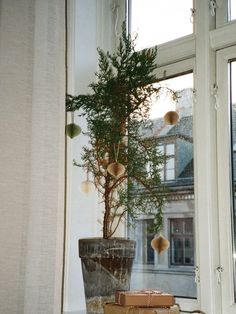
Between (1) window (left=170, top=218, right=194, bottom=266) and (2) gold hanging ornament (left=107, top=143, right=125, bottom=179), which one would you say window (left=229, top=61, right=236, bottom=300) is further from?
(2) gold hanging ornament (left=107, top=143, right=125, bottom=179)

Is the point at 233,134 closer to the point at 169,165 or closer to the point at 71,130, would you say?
the point at 169,165

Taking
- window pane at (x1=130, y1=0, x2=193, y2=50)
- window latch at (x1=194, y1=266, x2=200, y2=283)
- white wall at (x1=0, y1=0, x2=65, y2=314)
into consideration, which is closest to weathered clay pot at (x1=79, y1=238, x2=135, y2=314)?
white wall at (x1=0, y1=0, x2=65, y2=314)

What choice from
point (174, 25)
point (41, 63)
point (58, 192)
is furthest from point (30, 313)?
point (174, 25)

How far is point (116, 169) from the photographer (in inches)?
68.8

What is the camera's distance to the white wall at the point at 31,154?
1738mm

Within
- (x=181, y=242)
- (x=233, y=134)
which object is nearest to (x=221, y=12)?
(x=233, y=134)

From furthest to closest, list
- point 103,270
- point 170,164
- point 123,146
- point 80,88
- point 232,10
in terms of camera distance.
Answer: point 80,88
point 170,164
point 232,10
point 123,146
point 103,270

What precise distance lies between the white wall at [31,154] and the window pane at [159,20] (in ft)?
1.60

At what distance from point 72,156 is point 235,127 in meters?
0.74

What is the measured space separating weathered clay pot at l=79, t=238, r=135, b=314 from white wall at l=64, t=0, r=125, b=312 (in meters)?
0.37

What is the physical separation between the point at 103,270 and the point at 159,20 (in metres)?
1.24

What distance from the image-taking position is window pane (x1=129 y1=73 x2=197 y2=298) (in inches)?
79.7

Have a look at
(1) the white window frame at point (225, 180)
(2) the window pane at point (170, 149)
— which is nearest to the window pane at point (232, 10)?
(1) the white window frame at point (225, 180)

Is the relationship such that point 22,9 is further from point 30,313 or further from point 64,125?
point 30,313
